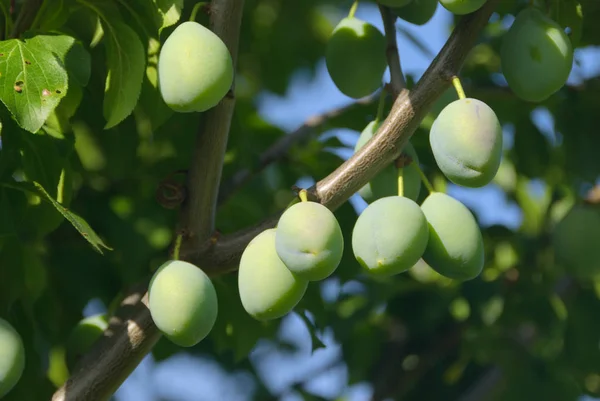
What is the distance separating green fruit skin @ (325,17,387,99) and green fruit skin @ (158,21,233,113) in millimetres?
318

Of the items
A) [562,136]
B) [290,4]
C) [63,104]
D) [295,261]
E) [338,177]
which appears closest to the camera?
[295,261]

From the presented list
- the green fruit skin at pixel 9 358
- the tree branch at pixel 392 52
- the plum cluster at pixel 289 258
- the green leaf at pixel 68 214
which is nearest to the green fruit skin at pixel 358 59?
the tree branch at pixel 392 52

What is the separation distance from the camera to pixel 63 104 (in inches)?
59.6

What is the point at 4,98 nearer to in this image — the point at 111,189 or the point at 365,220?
the point at 365,220

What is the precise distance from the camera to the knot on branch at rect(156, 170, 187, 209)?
1.45 metres

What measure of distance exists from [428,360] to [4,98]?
1.59 metres

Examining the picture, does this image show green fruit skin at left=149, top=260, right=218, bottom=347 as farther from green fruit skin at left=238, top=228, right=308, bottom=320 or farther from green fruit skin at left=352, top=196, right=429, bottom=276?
green fruit skin at left=352, top=196, right=429, bottom=276

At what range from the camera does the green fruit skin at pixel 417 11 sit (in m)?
1.58

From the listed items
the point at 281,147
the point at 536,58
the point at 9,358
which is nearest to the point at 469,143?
the point at 536,58

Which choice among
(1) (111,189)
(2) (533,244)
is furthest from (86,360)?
(2) (533,244)

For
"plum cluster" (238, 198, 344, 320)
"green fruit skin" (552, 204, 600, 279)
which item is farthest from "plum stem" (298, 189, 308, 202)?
"green fruit skin" (552, 204, 600, 279)

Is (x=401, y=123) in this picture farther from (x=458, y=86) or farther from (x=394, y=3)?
(x=394, y=3)

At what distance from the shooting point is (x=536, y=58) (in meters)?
1.35

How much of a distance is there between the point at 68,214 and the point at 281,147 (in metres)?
0.85
